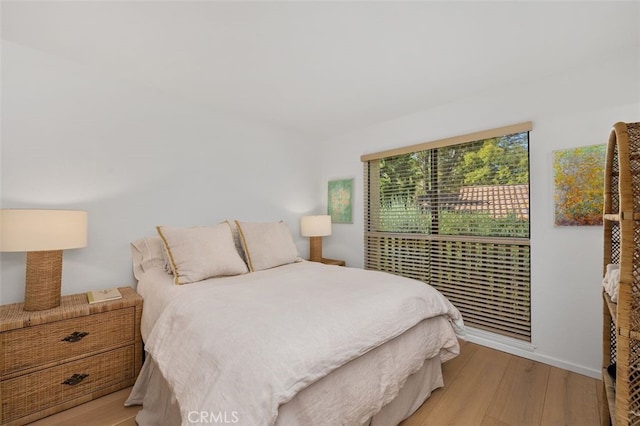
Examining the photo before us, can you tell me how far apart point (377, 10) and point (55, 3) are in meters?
1.79

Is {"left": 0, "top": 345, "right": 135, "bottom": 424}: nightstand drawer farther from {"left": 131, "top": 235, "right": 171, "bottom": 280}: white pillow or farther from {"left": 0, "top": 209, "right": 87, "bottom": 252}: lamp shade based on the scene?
{"left": 0, "top": 209, "right": 87, "bottom": 252}: lamp shade

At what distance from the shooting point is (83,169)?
2170mm

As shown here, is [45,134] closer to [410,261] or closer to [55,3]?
[55,3]

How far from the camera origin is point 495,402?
1.78m

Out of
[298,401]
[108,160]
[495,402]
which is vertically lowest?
[495,402]

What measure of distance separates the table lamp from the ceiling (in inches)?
46.3

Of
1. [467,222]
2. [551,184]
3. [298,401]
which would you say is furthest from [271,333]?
[551,184]

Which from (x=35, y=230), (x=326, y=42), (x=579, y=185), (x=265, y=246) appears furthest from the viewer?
(x=265, y=246)

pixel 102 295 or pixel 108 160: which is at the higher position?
pixel 108 160

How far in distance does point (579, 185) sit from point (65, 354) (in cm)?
370

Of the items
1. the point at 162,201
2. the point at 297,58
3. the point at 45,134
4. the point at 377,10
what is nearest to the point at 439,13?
the point at 377,10

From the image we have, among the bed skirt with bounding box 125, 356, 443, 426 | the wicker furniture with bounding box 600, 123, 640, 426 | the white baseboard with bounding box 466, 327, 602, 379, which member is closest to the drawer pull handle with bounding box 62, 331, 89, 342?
the bed skirt with bounding box 125, 356, 443, 426

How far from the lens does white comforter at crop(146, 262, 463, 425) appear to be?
0.98 meters

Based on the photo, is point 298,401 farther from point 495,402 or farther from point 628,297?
point 495,402
